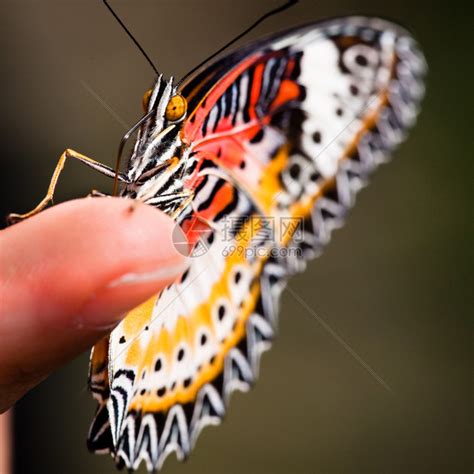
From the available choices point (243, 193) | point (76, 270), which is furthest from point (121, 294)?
point (243, 193)

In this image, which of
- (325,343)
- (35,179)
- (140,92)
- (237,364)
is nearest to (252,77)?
(237,364)

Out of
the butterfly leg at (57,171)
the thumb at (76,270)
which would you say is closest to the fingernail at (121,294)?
the thumb at (76,270)

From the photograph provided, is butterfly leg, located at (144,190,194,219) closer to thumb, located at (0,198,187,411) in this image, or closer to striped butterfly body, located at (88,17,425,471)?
striped butterfly body, located at (88,17,425,471)

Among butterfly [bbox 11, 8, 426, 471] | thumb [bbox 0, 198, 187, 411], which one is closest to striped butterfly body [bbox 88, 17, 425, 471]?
butterfly [bbox 11, 8, 426, 471]

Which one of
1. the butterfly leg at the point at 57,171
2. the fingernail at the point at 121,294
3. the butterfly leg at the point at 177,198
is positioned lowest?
the butterfly leg at the point at 177,198

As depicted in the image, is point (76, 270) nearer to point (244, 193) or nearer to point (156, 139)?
point (156, 139)

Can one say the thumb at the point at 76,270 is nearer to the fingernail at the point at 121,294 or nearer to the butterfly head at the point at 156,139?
the fingernail at the point at 121,294
